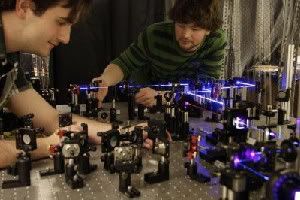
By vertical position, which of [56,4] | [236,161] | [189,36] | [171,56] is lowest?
[236,161]

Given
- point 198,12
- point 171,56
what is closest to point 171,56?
point 171,56

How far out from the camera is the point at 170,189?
137 centimetres

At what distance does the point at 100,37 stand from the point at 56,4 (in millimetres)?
2205

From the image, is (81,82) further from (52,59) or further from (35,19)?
(35,19)

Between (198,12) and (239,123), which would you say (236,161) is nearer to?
(239,123)

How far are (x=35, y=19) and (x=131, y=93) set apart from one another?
923 millimetres

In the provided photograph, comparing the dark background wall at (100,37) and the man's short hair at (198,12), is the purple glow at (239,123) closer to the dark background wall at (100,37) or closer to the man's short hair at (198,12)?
the man's short hair at (198,12)

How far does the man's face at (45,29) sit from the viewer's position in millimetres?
1600

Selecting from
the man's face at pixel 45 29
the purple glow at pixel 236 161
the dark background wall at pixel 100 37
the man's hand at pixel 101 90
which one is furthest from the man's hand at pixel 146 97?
the dark background wall at pixel 100 37

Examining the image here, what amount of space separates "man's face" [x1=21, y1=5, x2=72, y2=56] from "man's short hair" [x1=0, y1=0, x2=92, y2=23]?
2cm

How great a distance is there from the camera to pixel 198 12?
2.38 metres

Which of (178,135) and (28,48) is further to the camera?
(178,135)

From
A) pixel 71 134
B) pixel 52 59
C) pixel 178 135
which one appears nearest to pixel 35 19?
pixel 71 134

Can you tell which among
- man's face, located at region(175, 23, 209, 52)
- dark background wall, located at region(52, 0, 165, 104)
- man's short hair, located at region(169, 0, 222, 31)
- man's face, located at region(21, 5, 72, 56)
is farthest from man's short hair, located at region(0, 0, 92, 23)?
dark background wall, located at region(52, 0, 165, 104)
